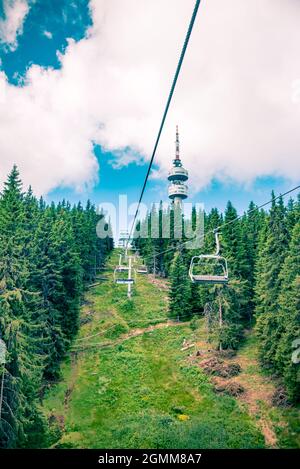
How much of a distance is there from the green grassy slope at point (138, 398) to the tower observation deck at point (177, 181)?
292 ft

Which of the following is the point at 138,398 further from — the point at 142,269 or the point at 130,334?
the point at 142,269

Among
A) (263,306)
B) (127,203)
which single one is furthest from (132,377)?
(127,203)

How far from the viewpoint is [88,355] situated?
36.8 metres

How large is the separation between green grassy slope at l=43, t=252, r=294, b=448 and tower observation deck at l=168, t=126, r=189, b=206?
89.0 meters

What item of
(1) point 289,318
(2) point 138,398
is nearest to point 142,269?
(2) point 138,398

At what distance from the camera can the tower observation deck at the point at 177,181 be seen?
130m

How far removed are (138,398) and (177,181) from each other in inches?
4324

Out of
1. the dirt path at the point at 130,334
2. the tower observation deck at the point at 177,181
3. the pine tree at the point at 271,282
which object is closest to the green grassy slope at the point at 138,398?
the dirt path at the point at 130,334

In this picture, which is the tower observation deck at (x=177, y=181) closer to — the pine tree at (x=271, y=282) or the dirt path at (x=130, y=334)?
the dirt path at (x=130, y=334)

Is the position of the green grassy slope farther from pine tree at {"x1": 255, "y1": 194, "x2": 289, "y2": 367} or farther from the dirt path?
pine tree at {"x1": 255, "y1": 194, "x2": 289, "y2": 367}

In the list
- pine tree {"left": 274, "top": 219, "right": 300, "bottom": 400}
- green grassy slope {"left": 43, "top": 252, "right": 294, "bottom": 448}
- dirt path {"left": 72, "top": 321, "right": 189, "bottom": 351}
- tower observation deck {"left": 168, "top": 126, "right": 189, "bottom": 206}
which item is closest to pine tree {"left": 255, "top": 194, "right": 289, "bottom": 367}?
pine tree {"left": 274, "top": 219, "right": 300, "bottom": 400}

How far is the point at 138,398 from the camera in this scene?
28.5 m

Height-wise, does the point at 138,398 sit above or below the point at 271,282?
below

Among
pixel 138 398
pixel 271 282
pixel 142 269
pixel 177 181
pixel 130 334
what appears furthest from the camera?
pixel 177 181
